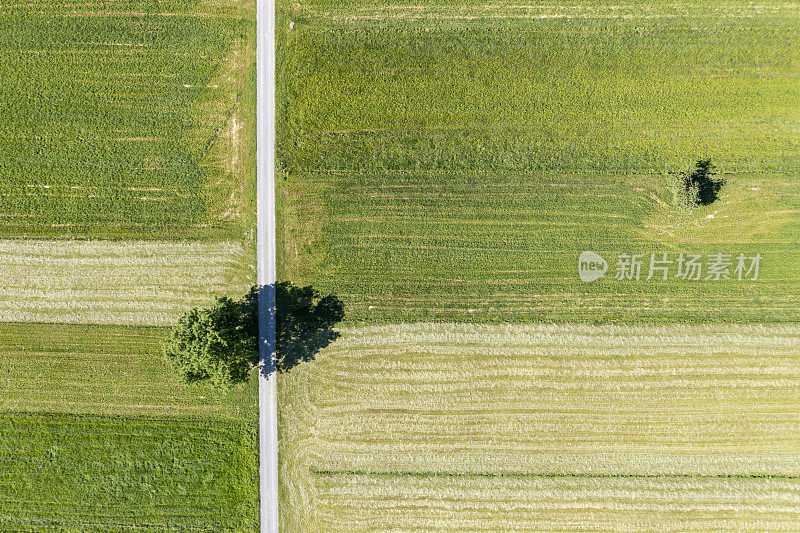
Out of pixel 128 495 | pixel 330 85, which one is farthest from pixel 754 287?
pixel 128 495

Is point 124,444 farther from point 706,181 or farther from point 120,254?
point 706,181

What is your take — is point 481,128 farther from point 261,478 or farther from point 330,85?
point 261,478

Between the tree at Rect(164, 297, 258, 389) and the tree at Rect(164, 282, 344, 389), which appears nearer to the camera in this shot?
the tree at Rect(164, 297, 258, 389)

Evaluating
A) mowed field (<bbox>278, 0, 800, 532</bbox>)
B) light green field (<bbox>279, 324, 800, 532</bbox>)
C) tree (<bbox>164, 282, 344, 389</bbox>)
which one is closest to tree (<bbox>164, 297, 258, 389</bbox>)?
tree (<bbox>164, 282, 344, 389</bbox>)

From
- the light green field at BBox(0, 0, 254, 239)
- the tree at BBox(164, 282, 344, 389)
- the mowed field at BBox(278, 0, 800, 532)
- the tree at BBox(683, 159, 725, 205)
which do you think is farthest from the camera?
the light green field at BBox(0, 0, 254, 239)

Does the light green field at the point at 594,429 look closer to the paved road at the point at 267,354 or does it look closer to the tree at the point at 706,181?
the paved road at the point at 267,354

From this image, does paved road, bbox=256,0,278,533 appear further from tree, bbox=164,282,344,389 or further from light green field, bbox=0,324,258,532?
light green field, bbox=0,324,258,532

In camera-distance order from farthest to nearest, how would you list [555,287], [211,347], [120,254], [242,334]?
[120,254]
[555,287]
[242,334]
[211,347]

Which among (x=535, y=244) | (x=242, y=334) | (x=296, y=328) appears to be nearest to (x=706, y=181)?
(x=535, y=244)
